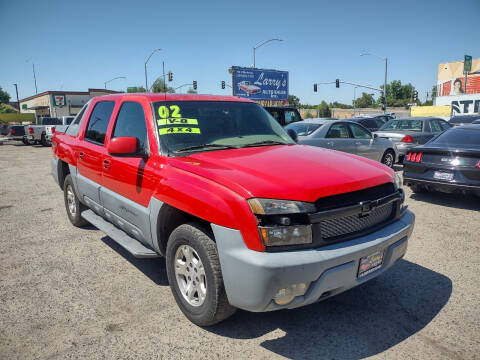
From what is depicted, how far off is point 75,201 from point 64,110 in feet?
196

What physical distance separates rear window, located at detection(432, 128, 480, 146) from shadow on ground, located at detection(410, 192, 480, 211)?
3.22ft

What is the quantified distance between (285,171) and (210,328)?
1397 mm

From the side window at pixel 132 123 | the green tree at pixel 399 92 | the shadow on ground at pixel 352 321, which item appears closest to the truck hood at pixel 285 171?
the side window at pixel 132 123

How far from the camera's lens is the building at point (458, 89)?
41334 millimetres

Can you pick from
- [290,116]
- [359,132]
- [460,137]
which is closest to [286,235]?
[460,137]

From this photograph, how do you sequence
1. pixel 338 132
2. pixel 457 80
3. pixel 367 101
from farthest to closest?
pixel 367 101 < pixel 457 80 < pixel 338 132

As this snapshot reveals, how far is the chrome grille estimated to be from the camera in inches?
101

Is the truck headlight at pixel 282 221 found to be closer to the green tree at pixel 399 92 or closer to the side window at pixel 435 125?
the side window at pixel 435 125

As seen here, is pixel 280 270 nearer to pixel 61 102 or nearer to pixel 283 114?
pixel 283 114

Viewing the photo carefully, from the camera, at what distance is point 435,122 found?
1206 cm

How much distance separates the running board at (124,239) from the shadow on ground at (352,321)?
927mm

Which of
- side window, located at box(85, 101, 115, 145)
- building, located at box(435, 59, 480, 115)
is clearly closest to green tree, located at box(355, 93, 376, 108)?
building, located at box(435, 59, 480, 115)

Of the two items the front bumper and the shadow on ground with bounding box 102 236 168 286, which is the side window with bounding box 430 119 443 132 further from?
the front bumper

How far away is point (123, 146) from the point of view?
3197 millimetres
